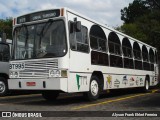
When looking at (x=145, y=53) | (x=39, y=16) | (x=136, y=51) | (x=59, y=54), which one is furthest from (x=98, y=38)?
(x=145, y=53)

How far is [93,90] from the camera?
12.2m

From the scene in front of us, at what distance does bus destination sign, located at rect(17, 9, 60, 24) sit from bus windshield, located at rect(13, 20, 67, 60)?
0.21 metres

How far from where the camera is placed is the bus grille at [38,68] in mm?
10648

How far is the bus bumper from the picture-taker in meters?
10.4

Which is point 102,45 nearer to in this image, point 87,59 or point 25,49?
point 87,59

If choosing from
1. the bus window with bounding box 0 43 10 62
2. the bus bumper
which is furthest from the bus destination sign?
the bus window with bounding box 0 43 10 62

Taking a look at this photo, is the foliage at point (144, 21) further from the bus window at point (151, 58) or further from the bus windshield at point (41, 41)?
the bus windshield at point (41, 41)

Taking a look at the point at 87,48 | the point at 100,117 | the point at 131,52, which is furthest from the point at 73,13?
the point at 131,52

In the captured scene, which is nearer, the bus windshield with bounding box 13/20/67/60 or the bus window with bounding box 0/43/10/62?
the bus windshield with bounding box 13/20/67/60

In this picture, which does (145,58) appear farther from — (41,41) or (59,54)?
(59,54)

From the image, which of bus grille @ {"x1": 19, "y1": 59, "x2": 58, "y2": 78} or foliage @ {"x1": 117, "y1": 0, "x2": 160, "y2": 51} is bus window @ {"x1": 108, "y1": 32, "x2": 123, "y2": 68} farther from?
foliage @ {"x1": 117, "y1": 0, "x2": 160, "y2": 51}

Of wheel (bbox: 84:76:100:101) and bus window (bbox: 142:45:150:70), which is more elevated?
bus window (bbox: 142:45:150:70)

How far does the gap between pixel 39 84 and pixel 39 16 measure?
2.40 metres

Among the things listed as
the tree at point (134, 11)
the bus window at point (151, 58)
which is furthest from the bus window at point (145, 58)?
the tree at point (134, 11)
